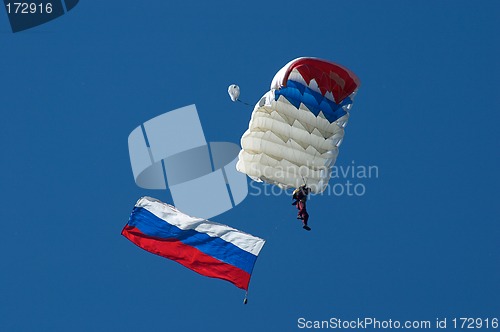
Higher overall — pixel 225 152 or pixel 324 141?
pixel 225 152

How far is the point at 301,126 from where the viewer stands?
17.6 m

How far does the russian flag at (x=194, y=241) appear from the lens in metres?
19.2

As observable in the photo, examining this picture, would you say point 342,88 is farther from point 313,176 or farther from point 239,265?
point 239,265

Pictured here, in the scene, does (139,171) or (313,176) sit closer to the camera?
(313,176)

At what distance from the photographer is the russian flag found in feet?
63.1

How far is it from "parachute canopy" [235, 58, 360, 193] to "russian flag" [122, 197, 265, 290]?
6.79 ft

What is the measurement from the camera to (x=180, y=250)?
1986 centimetres

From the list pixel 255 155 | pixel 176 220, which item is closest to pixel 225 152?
pixel 176 220

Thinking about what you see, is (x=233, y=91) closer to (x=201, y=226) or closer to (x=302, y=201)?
(x=302, y=201)

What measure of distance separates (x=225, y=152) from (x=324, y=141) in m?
5.55

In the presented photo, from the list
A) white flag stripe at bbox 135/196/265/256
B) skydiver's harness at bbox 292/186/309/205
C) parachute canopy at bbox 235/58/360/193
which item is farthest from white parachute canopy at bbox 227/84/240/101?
white flag stripe at bbox 135/196/265/256

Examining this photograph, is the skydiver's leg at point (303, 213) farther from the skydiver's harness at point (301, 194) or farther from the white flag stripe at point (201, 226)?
the white flag stripe at point (201, 226)

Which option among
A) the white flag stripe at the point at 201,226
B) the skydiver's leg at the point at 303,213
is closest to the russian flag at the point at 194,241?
the white flag stripe at the point at 201,226

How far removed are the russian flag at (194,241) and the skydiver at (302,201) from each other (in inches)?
75.9
